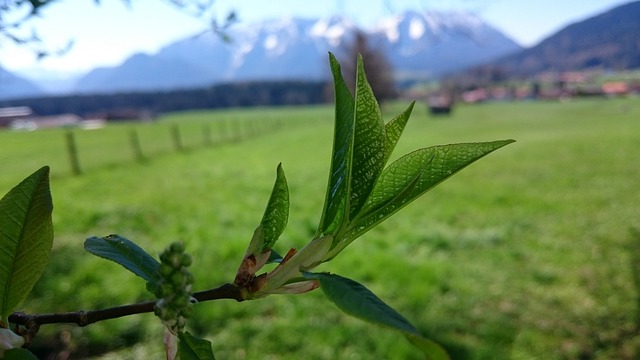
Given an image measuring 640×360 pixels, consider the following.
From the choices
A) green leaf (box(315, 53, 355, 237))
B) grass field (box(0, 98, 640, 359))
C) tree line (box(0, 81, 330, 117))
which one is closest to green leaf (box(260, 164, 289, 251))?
green leaf (box(315, 53, 355, 237))

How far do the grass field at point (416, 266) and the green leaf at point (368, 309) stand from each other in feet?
12.1

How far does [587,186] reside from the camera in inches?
376

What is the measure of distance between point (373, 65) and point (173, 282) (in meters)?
46.8

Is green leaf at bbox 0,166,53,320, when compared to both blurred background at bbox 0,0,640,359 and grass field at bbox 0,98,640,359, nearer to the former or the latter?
blurred background at bbox 0,0,640,359

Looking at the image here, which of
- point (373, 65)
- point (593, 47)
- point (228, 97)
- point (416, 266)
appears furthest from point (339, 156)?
point (593, 47)

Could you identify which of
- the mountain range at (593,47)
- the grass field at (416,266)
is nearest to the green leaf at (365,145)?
the grass field at (416,266)

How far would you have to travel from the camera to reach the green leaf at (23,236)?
0.47m

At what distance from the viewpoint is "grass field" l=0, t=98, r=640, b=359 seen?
4.12 metres

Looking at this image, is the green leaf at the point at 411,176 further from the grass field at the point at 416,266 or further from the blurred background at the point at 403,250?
the grass field at the point at 416,266

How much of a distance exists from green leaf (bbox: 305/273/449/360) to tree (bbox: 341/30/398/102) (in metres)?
36.5

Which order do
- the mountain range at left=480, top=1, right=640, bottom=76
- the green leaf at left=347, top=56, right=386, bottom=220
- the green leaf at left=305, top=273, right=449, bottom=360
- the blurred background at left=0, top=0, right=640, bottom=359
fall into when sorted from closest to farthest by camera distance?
the green leaf at left=305, top=273, right=449, bottom=360 → the green leaf at left=347, top=56, right=386, bottom=220 → the blurred background at left=0, top=0, right=640, bottom=359 → the mountain range at left=480, top=1, right=640, bottom=76

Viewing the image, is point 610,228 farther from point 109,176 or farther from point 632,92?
point 632,92

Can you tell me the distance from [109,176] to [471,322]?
937cm

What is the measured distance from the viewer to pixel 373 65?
45.9m
